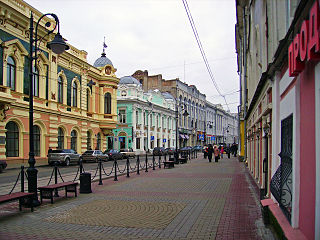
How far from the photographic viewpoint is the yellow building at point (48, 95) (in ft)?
80.3

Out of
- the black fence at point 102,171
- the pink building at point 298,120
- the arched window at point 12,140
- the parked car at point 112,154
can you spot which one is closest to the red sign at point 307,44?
the pink building at point 298,120

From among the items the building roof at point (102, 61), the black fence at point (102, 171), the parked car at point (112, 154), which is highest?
the building roof at point (102, 61)

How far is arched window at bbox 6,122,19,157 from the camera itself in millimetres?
25062

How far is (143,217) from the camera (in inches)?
315

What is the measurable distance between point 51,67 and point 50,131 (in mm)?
5972

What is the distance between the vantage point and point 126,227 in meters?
7.07

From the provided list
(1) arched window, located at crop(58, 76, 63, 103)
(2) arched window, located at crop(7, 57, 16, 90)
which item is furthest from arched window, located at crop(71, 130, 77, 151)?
(2) arched window, located at crop(7, 57, 16, 90)

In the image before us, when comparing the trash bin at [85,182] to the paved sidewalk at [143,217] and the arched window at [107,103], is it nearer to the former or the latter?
the paved sidewalk at [143,217]

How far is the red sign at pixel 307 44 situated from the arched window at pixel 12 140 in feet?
80.4

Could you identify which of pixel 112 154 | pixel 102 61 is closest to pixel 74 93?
pixel 112 154

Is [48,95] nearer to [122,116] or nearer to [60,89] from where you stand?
[60,89]

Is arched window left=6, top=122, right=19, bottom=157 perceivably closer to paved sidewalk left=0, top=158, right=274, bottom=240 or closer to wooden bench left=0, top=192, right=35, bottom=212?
paved sidewalk left=0, top=158, right=274, bottom=240

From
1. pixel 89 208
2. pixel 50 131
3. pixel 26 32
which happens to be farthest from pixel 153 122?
pixel 89 208

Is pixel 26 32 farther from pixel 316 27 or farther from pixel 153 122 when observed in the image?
pixel 153 122
